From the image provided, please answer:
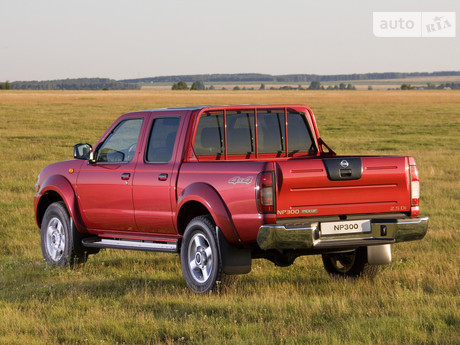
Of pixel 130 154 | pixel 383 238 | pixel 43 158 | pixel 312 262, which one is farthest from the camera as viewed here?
A: pixel 43 158

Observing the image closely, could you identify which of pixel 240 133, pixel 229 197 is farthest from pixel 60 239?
pixel 229 197

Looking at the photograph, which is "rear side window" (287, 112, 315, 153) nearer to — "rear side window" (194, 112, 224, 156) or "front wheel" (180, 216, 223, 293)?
"rear side window" (194, 112, 224, 156)

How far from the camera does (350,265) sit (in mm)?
8875

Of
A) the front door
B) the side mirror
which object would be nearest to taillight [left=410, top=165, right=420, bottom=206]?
the front door

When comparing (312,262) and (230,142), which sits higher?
(230,142)

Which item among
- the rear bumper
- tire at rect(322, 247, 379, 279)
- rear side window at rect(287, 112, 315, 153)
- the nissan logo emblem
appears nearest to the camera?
the rear bumper

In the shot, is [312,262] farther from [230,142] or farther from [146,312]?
[146,312]

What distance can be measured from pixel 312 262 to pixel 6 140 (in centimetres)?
2533

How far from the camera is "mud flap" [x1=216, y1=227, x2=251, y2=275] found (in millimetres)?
7648

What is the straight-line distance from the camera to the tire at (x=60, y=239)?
31.8 feet

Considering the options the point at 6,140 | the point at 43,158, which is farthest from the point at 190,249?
the point at 6,140

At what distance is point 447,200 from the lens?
15148 millimetres

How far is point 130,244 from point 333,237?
2.54 m

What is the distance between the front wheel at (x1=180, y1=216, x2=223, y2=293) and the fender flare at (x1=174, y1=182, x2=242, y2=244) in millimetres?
166
